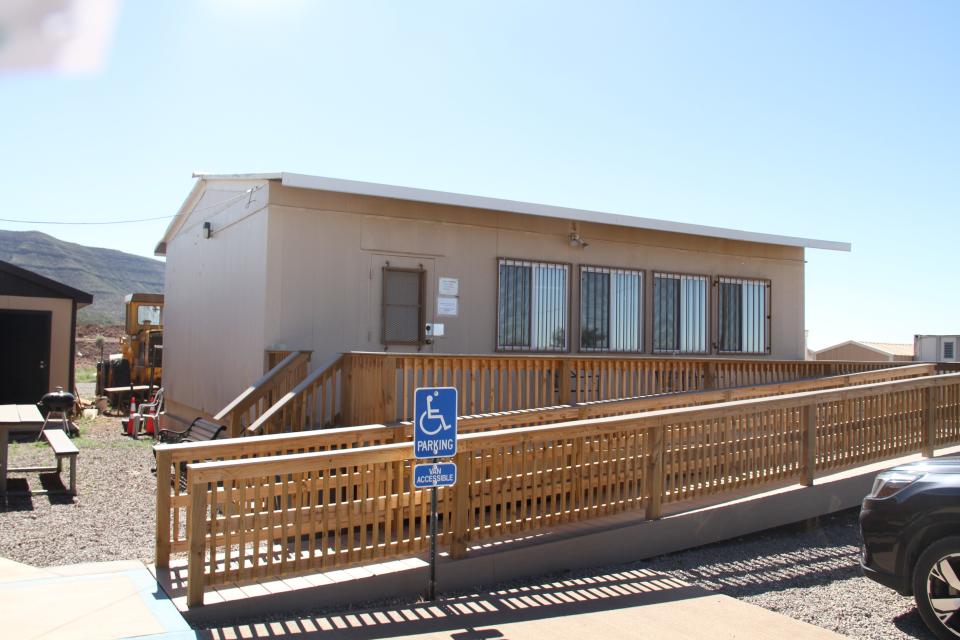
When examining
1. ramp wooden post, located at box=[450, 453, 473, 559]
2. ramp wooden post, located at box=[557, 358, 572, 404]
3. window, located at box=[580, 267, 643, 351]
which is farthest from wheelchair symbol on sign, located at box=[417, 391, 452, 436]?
window, located at box=[580, 267, 643, 351]

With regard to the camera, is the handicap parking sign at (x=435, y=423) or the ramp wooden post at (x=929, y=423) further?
the ramp wooden post at (x=929, y=423)

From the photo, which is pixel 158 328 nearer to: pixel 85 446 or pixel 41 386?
pixel 41 386

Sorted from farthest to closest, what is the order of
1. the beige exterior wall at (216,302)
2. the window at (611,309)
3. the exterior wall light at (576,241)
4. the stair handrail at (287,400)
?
the window at (611,309)
the exterior wall light at (576,241)
the beige exterior wall at (216,302)
the stair handrail at (287,400)

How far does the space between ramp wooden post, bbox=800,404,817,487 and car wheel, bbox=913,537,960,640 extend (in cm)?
280

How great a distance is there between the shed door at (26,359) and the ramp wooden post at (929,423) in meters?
15.9

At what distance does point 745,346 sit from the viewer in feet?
46.1

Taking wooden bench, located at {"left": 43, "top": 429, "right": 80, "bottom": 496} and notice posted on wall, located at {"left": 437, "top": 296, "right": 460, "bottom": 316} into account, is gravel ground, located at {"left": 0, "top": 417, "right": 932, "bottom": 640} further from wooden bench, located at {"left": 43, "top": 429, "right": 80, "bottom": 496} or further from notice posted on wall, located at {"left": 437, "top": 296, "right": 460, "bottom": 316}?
notice posted on wall, located at {"left": 437, "top": 296, "right": 460, "bottom": 316}

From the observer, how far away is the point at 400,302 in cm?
1086

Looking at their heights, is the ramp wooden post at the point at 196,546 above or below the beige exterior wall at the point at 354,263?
below

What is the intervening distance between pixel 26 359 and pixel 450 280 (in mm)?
10920

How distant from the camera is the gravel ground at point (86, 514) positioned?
6.66 meters

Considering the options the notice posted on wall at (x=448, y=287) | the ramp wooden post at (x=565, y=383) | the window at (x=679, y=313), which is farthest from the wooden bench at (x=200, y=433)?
the window at (x=679, y=313)

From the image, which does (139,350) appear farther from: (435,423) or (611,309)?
(435,423)

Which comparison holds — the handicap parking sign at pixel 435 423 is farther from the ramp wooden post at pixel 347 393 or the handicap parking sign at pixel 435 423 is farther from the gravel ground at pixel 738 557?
the ramp wooden post at pixel 347 393
